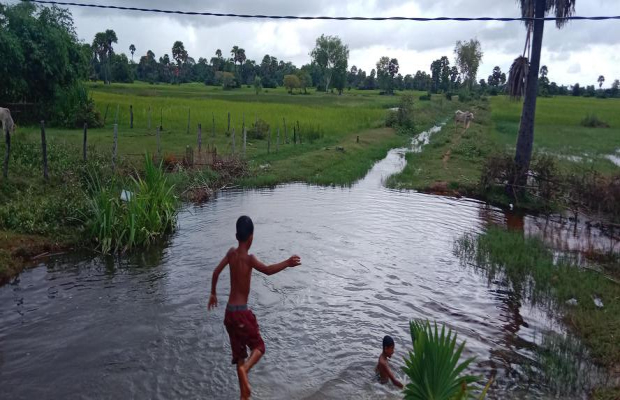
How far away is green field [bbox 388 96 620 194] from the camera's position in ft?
57.1

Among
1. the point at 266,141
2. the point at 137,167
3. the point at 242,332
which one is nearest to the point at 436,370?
the point at 242,332

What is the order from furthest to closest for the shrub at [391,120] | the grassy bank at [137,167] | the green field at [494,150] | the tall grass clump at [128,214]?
1. the shrub at [391,120]
2. the green field at [494,150]
3. the grassy bank at [137,167]
4. the tall grass clump at [128,214]

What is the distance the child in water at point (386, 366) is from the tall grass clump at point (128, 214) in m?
5.85

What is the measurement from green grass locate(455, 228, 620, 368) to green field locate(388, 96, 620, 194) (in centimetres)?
579

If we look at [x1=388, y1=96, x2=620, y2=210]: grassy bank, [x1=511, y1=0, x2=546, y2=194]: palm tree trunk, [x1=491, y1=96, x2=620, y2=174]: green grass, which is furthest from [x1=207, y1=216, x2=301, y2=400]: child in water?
[x1=491, y1=96, x2=620, y2=174]: green grass

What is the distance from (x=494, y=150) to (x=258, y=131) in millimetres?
11983

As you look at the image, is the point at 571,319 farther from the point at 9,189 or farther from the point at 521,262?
Answer: the point at 9,189

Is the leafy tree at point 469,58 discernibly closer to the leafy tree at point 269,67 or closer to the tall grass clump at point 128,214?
the leafy tree at point 269,67

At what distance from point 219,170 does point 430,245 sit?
8420 millimetres

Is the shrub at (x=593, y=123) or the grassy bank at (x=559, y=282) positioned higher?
the shrub at (x=593, y=123)

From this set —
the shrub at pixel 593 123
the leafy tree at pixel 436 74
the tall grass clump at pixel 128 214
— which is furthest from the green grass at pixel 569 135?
the leafy tree at pixel 436 74

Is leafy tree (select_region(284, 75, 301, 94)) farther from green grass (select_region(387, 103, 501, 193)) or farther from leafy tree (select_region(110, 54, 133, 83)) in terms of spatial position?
green grass (select_region(387, 103, 501, 193))

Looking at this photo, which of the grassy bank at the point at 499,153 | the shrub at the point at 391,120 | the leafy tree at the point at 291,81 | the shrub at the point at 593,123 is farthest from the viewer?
the leafy tree at the point at 291,81

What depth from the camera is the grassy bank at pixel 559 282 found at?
6316 millimetres
